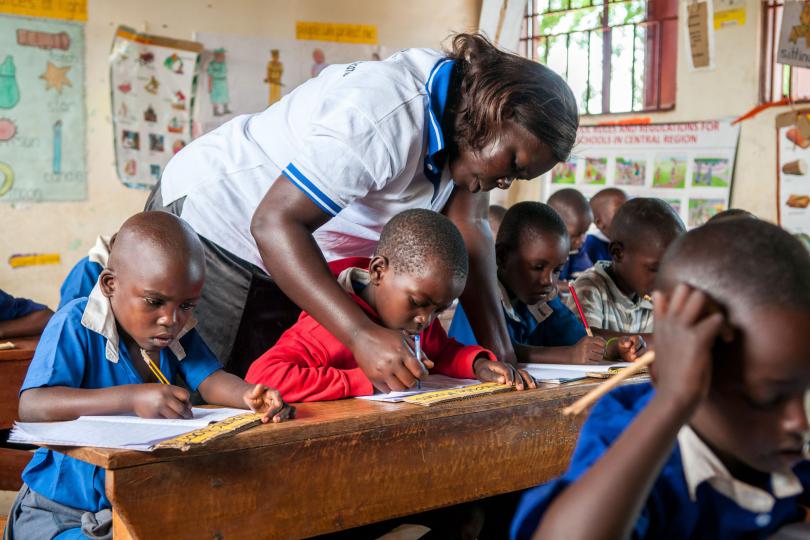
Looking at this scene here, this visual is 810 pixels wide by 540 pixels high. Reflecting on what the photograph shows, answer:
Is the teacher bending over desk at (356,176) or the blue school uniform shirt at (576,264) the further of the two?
the blue school uniform shirt at (576,264)

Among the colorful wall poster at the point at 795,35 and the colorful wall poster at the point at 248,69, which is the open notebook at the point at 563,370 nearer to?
the colorful wall poster at the point at 248,69

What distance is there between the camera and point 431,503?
65.8 inches

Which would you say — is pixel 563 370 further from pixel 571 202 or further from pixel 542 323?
pixel 571 202

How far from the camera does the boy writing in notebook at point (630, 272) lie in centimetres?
283

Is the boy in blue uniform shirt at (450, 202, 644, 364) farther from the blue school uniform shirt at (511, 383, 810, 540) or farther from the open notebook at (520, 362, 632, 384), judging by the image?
the blue school uniform shirt at (511, 383, 810, 540)

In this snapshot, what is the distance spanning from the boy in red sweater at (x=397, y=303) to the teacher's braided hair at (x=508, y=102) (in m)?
0.22

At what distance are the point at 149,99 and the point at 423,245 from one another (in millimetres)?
3109

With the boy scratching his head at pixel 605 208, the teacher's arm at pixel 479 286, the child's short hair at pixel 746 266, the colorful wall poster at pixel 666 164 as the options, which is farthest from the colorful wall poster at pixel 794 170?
the child's short hair at pixel 746 266

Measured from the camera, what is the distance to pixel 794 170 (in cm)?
516

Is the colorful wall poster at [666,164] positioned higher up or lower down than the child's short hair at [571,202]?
higher up

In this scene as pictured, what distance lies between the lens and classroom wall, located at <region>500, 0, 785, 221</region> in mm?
5234

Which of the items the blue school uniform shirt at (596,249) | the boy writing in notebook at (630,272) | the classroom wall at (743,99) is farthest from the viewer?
the classroom wall at (743,99)

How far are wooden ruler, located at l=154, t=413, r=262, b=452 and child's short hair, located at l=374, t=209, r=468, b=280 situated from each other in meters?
0.54

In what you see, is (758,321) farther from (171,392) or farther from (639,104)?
(639,104)
